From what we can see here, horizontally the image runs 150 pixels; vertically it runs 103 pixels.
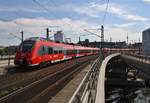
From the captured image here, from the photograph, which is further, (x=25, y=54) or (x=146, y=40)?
(x=146, y=40)

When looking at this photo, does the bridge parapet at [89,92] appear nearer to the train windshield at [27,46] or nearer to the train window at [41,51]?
the train windshield at [27,46]

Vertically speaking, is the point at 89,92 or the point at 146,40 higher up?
the point at 146,40

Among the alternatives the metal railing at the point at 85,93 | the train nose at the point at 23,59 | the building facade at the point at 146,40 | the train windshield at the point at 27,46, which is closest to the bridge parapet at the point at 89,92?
the metal railing at the point at 85,93

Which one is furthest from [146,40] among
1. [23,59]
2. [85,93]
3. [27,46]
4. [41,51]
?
[85,93]

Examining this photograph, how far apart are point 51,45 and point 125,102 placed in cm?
1137

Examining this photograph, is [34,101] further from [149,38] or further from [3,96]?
[149,38]

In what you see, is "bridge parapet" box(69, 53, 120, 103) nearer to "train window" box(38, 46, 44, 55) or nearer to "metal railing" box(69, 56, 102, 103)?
"metal railing" box(69, 56, 102, 103)

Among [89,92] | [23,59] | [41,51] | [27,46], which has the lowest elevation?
[89,92]

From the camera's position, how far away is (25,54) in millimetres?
28062

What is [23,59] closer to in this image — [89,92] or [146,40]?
[89,92]

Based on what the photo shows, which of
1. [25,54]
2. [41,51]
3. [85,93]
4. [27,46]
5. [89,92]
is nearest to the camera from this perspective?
[85,93]

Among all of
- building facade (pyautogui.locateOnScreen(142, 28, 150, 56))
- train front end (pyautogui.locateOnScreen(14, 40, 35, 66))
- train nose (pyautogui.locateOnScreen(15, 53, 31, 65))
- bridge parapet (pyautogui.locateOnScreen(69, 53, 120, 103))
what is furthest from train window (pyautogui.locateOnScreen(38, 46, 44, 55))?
building facade (pyautogui.locateOnScreen(142, 28, 150, 56))

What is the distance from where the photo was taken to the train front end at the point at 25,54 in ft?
91.2

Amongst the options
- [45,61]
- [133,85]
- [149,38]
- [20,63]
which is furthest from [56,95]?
[149,38]
